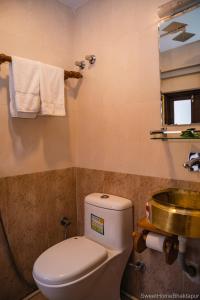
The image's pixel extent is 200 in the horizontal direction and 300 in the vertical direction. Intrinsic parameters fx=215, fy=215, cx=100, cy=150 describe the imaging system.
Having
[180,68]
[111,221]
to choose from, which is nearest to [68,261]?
[111,221]

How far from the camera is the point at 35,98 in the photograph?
1482mm

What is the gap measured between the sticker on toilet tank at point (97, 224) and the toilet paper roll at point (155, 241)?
0.42 meters

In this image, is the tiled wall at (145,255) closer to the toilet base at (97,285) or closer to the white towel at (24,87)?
the toilet base at (97,285)

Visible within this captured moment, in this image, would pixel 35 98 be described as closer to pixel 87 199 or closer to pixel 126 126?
pixel 126 126

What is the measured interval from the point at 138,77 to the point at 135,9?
0.46 meters

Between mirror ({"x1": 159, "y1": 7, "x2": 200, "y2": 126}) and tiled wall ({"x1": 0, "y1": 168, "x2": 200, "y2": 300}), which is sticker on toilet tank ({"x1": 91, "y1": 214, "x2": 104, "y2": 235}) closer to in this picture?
tiled wall ({"x1": 0, "y1": 168, "x2": 200, "y2": 300})

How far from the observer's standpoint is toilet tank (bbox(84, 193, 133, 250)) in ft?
4.77

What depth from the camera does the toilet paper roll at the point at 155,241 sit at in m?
1.12

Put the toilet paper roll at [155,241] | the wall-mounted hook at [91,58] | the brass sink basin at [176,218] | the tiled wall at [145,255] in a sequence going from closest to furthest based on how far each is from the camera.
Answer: the brass sink basin at [176,218]
the toilet paper roll at [155,241]
the tiled wall at [145,255]
the wall-mounted hook at [91,58]

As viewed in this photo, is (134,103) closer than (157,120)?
No

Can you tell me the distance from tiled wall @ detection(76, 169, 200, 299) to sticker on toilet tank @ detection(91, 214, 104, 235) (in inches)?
9.0

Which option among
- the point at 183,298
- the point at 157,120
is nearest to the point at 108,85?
the point at 157,120

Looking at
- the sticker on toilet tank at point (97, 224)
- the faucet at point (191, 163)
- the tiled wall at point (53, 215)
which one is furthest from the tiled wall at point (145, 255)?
the sticker on toilet tank at point (97, 224)

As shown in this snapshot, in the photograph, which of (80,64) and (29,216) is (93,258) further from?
(80,64)
